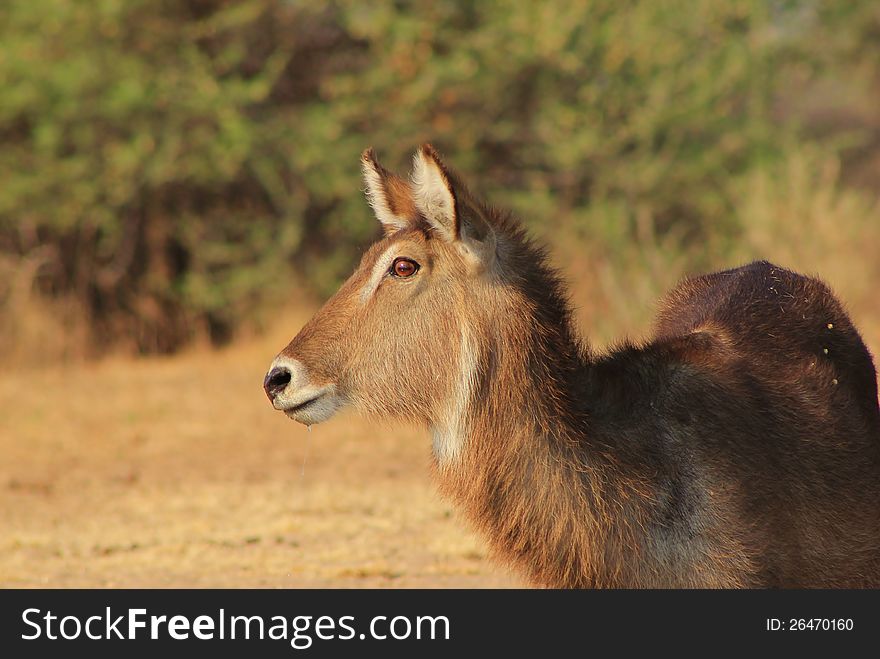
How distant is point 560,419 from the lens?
464cm

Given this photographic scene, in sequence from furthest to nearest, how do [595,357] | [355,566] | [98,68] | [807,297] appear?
1. [98,68]
2. [355,566]
3. [807,297]
4. [595,357]

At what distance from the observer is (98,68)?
15383mm

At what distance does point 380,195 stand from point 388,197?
54 millimetres

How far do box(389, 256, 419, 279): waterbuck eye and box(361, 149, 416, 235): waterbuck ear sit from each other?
0.16 metres

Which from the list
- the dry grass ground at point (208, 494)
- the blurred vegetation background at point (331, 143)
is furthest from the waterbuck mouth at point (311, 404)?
the blurred vegetation background at point (331, 143)

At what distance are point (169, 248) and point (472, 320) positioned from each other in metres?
13.4

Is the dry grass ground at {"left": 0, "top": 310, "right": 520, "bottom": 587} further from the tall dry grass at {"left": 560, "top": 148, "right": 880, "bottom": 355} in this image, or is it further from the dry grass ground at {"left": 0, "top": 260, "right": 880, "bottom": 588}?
the tall dry grass at {"left": 560, "top": 148, "right": 880, "bottom": 355}

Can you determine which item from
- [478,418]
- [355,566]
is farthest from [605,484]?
[355,566]

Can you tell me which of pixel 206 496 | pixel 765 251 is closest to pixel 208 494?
pixel 206 496

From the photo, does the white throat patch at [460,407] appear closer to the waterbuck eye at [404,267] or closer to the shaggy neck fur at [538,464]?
→ the shaggy neck fur at [538,464]

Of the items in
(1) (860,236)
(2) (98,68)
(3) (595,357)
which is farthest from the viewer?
(2) (98,68)

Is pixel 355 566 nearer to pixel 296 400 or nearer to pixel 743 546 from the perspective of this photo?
pixel 296 400

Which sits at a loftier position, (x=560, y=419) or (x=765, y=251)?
(x=765, y=251)

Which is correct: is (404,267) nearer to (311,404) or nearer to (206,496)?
(311,404)
